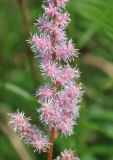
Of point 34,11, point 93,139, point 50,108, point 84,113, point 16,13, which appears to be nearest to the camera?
point 50,108

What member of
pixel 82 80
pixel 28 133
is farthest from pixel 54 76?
pixel 82 80

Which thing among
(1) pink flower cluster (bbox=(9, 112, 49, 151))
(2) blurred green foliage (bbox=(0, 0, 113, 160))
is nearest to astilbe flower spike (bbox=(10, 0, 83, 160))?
(1) pink flower cluster (bbox=(9, 112, 49, 151))

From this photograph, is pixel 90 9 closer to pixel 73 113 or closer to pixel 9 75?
pixel 73 113

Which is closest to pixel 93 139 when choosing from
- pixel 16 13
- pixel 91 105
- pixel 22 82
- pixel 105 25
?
pixel 91 105

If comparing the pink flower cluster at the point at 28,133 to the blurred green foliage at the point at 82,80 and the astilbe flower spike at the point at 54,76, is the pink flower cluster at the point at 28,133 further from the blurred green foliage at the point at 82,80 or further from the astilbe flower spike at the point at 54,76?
the blurred green foliage at the point at 82,80

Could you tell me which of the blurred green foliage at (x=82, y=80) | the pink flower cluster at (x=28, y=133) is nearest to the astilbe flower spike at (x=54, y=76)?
the pink flower cluster at (x=28, y=133)

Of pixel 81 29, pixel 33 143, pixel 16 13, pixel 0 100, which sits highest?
pixel 16 13
